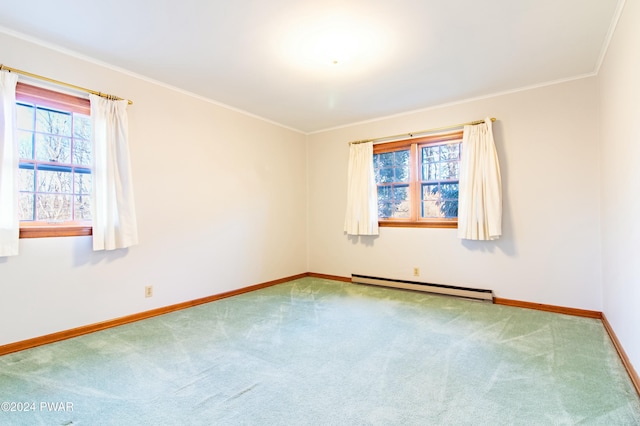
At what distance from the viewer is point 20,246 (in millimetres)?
2461

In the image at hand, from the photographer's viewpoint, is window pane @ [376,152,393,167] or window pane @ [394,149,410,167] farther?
window pane @ [376,152,393,167]

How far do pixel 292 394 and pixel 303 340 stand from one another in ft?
2.62

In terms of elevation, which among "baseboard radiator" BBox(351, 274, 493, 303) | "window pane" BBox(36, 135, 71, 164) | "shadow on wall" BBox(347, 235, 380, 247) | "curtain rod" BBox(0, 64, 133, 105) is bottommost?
"baseboard radiator" BBox(351, 274, 493, 303)

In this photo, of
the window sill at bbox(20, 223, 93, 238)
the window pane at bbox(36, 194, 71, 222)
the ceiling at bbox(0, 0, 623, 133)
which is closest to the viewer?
the ceiling at bbox(0, 0, 623, 133)

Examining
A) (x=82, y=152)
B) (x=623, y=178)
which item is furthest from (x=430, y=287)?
(x=82, y=152)

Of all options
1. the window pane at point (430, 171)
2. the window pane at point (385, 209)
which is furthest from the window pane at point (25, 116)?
the window pane at point (430, 171)

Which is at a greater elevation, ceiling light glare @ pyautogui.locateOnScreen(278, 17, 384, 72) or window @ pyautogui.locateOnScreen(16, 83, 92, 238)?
ceiling light glare @ pyautogui.locateOnScreen(278, 17, 384, 72)

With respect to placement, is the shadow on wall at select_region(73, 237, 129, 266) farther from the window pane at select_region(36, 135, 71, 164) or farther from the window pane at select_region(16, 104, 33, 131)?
the window pane at select_region(16, 104, 33, 131)

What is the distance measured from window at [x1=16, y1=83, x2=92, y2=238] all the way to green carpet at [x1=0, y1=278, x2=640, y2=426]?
1.04 meters

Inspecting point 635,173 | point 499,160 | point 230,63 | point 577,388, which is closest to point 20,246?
point 230,63

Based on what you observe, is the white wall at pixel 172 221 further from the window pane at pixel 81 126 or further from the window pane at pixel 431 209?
the window pane at pixel 431 209

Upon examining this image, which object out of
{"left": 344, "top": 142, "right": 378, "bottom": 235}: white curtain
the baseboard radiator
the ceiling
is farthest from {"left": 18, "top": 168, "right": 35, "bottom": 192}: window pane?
the baseboard radiator

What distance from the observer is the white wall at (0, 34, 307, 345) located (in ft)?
8.39

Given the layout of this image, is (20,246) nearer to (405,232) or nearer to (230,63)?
(230,63)
